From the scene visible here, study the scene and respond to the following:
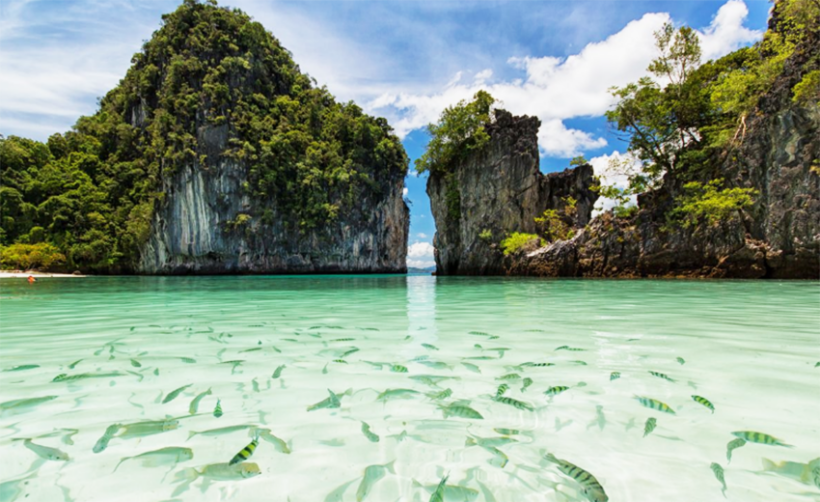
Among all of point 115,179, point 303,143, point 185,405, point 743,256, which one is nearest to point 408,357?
point 185,405

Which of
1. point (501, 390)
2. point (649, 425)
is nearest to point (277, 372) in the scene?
point (501, 390)

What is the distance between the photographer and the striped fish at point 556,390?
217 centimetres

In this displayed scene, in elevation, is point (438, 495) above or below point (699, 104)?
below

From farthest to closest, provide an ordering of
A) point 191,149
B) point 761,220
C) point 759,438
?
point 191,149 < point 761,220 < point 759,438

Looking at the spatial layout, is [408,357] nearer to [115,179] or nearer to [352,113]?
[352,113]

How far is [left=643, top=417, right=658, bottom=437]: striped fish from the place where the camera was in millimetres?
1665

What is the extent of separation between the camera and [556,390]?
220 centimetres

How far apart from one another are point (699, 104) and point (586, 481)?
22.3 metres

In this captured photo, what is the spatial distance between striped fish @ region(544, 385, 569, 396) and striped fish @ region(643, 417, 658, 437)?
48 cm

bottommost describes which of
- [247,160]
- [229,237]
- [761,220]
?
[761,220]

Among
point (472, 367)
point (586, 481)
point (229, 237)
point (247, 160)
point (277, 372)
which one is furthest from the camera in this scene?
point (247, 160)

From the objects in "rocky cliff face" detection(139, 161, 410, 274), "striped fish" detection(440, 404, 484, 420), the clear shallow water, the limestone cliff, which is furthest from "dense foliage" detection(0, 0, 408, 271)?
"striped fish" detection(440, 404, 484, 420)

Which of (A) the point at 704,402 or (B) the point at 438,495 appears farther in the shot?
(A) the point at 704,402

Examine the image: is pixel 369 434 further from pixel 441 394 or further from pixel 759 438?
pixel 759 438
